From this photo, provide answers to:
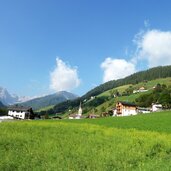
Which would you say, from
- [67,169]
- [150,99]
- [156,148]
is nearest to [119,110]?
[150,99]

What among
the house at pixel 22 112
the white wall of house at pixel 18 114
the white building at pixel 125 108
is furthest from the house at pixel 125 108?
the white wall of house at pixel 18 114

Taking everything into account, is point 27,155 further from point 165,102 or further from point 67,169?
point 165,102

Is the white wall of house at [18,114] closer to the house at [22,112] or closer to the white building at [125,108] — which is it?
the house at [22,112]

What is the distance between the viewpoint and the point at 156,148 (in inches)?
1017

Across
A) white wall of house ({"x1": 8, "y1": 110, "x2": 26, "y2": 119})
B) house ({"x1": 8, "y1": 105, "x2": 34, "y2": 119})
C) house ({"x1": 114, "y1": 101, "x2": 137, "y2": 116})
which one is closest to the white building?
house ({"x1": 114, "y1": 101, "x2": 137, "y2": 116})

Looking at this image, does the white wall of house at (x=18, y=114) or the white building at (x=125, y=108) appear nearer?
the white building at (x=125, y=108)

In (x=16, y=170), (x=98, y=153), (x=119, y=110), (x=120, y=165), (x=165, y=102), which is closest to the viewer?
(x=16, y=170)

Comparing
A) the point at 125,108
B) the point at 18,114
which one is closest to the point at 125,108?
the point at 125,108

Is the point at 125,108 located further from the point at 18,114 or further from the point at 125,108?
the point at 18,114

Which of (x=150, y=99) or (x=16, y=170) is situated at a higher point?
(x=150, y=99)

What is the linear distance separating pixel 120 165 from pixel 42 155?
419 centimetres

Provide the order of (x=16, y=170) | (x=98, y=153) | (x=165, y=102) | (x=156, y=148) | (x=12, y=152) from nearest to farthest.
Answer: (x=16, y=170) < (x=12, y=152) < (x=98, y=153) < (x=156, y=148) < (x=165, y=102)

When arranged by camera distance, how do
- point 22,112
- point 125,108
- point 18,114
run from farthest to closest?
point 18,114, point 22,112, point 125,108

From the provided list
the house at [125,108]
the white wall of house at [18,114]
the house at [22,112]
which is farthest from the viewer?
the white wall of house at [18,114]
